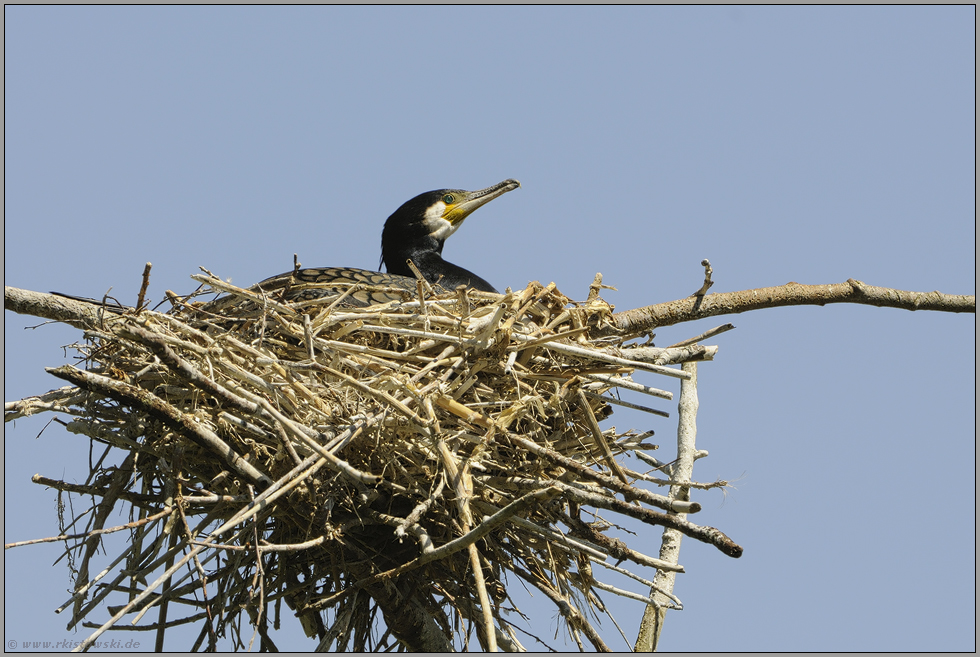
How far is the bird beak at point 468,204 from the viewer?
20.6 ft

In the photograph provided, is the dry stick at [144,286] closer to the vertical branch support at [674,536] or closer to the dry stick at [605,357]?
the dry stick at [605,357]

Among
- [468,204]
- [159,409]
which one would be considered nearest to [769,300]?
[468,204]

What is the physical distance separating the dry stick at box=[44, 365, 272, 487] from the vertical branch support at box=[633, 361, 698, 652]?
176 cm

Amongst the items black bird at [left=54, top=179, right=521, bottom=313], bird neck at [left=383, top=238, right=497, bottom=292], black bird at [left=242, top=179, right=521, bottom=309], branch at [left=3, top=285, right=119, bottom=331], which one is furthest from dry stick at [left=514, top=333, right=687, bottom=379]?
black bird at [left=242, top=179, right=521, bottom=309]

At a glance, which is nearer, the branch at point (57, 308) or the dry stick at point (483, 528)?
the dry stick at point (483, 528)

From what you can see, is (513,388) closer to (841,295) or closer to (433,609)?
(433,609)

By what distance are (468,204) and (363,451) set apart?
292cm

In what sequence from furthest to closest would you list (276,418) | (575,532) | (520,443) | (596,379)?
1. (575,532)
2. (596,379)
3. (520,443)
4. (276,418)

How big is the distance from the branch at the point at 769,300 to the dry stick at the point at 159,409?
190cm

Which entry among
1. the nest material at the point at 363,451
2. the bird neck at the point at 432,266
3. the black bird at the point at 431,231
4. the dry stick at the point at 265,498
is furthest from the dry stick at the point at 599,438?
the black bird at the point at 431,231

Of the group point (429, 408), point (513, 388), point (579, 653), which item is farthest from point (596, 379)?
point (579, 653)

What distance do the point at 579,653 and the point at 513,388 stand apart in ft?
3.39

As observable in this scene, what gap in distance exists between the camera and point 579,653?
384 cm

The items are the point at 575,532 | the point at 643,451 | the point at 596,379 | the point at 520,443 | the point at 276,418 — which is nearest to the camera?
the point at 276,418
